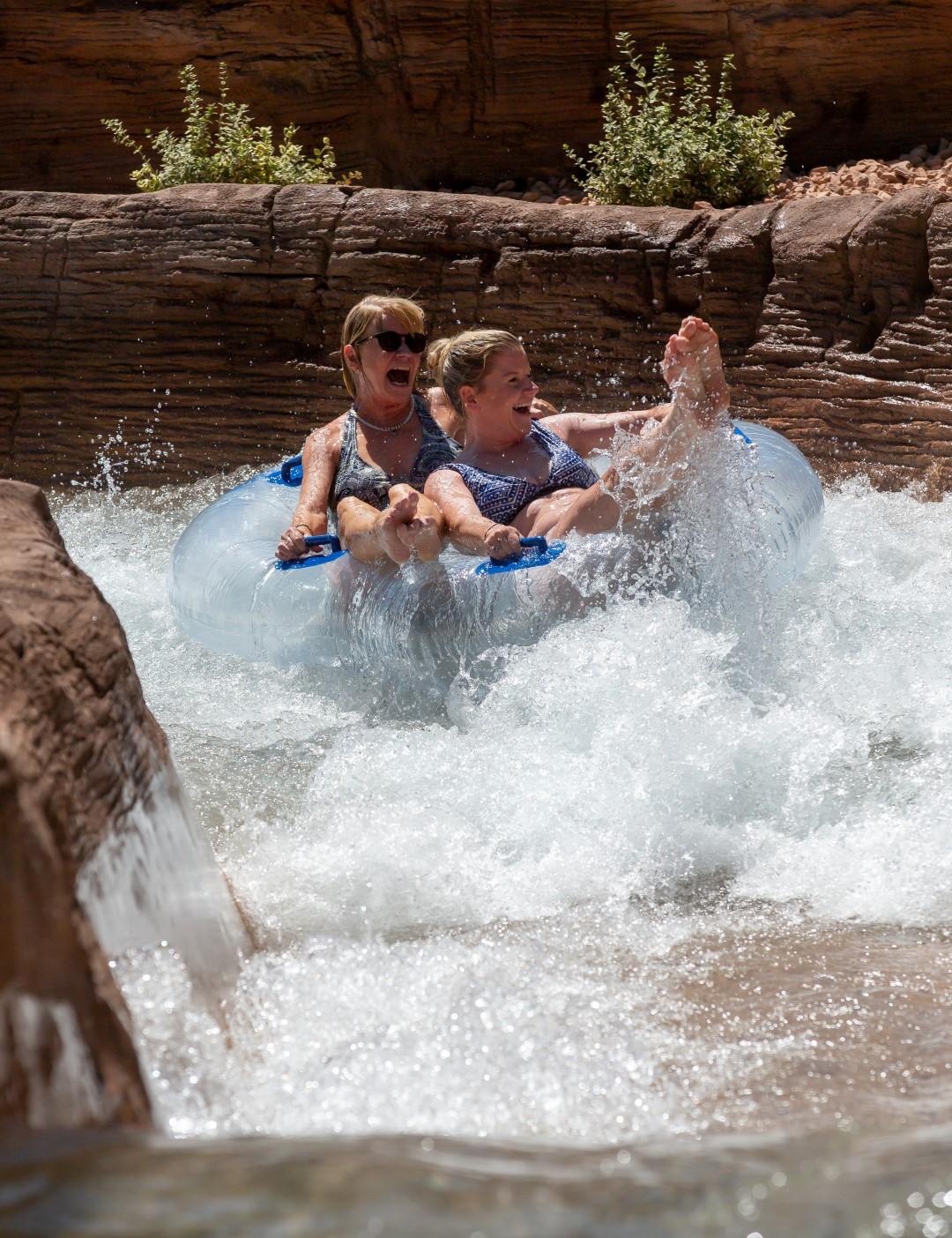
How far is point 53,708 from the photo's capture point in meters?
1.71

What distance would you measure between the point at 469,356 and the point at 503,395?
148 mm

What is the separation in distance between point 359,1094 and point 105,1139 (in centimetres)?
49

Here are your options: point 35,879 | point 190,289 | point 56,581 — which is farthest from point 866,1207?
point 190,289

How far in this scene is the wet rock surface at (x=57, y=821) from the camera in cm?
136

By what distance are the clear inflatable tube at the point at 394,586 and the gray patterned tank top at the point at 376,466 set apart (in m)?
0.23

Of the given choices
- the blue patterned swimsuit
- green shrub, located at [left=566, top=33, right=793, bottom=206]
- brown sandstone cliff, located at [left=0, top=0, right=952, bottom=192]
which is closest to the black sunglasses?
the blue patterned swimsuit

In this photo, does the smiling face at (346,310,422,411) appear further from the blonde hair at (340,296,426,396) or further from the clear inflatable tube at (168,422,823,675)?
the clear inflatable tube at (168,422,823,675)

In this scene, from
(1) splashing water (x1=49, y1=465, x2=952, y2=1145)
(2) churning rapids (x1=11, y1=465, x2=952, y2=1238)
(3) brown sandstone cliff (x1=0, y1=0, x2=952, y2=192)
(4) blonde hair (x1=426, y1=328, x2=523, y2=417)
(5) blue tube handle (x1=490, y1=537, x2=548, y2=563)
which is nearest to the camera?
(2) churning rapids (x1=11, y1=465, x2=952, y2=1238)

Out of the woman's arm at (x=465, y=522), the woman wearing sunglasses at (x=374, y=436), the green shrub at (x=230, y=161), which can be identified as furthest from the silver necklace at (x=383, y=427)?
the green shrub at (x=230, y=161)

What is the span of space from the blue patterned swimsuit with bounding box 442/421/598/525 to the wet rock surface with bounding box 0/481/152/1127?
2.02 metres

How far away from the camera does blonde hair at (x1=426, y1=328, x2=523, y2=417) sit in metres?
3.92

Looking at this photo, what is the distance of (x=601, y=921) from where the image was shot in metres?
2.51

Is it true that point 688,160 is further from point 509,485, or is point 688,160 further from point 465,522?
point 465,522

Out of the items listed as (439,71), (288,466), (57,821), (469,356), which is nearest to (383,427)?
(469,356)
